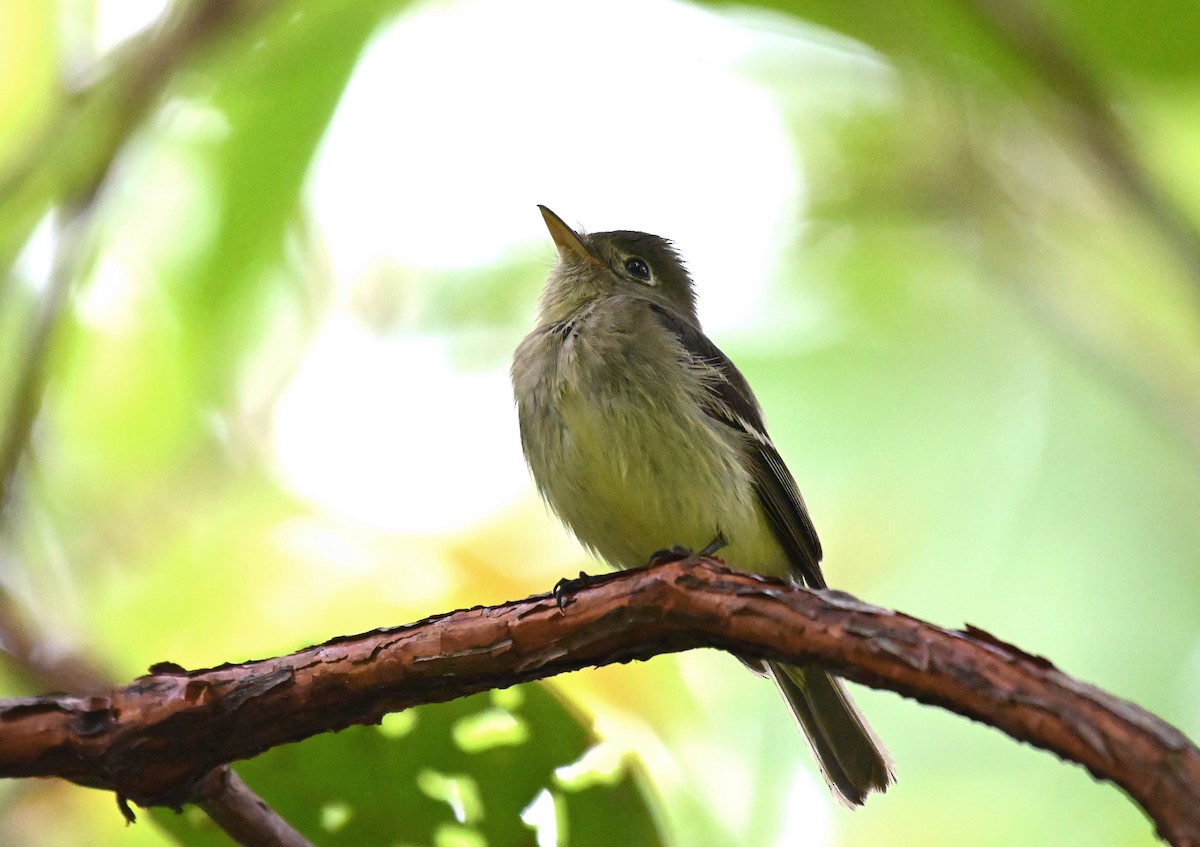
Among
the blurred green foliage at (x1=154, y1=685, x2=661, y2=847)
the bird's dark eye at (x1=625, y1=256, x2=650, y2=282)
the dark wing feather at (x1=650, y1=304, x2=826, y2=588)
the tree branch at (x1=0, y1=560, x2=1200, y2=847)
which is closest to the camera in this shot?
the tree branch at (x1=0, y1=560, x2=1200, y2=847)

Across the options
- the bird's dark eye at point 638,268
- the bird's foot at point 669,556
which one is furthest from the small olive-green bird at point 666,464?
the bird's foot at point 669,556

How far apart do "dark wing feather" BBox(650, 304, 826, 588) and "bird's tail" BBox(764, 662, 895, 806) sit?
0.35 metres

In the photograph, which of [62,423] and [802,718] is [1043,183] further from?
[62,423]

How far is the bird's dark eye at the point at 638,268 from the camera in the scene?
5.42 meters

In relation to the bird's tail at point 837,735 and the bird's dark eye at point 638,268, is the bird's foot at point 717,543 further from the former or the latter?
the bird's dark eye at point 638,268

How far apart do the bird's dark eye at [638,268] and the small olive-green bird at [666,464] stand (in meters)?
0.76

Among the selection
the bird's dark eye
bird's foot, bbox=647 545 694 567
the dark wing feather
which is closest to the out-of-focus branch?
bird's foot, bbox=647 545 694 567

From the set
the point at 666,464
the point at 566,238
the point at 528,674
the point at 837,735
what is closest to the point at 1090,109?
the point at 666,464

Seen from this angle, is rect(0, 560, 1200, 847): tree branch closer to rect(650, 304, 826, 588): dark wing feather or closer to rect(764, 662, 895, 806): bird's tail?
rect(764, 662, 895, 806): bird's tail

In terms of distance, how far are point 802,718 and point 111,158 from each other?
2.71 metres

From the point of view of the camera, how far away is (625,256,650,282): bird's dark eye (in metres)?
5.42

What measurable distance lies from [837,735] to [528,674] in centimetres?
187

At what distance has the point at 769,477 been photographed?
4.37 metres

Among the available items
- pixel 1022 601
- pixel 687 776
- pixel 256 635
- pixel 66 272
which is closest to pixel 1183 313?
pixel 1022 601
